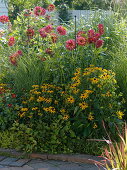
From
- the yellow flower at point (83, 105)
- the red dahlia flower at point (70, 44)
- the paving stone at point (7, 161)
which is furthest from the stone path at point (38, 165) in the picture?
the red dahlia flower at point (70, 44)

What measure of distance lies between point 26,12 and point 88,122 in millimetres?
3037

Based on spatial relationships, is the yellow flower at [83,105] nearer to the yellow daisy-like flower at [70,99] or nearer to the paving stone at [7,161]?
the yellow daisy-like flower at [70,99]

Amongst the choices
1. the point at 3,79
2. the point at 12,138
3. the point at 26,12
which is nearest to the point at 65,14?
the point at 26,12

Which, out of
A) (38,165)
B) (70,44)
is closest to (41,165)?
(38,165)

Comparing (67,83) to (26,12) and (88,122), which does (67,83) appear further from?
(26,12)

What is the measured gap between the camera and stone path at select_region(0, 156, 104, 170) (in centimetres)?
367

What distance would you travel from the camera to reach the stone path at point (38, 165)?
3.67 m

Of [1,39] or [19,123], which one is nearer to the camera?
[19,123]

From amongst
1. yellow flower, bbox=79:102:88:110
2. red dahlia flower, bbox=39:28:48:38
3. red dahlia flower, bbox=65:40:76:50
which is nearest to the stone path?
yellow flower, bbox=79:102:88:110

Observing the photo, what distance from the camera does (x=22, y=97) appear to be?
4492 millimetres

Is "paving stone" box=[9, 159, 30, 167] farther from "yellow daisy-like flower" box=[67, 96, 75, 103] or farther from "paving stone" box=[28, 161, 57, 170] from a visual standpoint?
"yellow daisy-like flower" box=[67, 96, 75, 103]

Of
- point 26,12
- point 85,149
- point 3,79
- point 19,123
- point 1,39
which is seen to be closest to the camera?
point 85,149

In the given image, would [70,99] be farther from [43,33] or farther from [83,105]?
[43,33]

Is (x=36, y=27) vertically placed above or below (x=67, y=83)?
above
